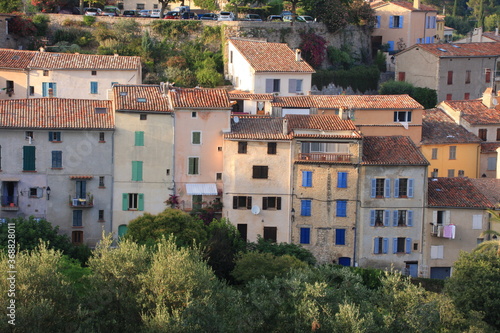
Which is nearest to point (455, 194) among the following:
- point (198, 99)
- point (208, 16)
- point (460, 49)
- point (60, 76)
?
point (198, 99)

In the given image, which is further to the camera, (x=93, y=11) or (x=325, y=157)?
(x=93, y=11)

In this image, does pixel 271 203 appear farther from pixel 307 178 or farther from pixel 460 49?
pixel 460 49

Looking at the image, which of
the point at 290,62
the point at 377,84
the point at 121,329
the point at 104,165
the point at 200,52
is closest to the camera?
the point at 121,329

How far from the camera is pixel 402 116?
67438 mm

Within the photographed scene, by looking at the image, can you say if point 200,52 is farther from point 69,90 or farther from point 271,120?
point 271,120

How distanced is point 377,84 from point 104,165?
34.3m

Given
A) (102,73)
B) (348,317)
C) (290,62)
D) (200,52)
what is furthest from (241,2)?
(348,317)

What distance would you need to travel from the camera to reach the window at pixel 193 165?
5762 centimetres

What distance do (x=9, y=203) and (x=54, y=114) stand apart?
5011 millimetres

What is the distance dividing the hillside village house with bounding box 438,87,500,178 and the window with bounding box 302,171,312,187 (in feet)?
49.6

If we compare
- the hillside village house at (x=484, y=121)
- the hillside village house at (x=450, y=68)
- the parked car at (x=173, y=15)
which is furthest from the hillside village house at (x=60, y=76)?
the hillside village house at (x=450, y=68)

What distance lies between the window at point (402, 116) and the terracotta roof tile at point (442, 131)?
5.63ft

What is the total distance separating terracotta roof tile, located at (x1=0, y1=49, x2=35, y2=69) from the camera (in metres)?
67.3

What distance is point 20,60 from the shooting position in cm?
6794
